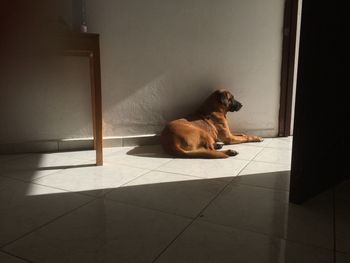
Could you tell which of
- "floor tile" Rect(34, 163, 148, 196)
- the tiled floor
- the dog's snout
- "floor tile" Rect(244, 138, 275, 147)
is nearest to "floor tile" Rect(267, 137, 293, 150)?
"floor tile" Rect(244, 138, 275, 147)

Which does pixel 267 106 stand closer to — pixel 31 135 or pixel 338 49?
pixel 338 49

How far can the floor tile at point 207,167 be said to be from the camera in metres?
1.76

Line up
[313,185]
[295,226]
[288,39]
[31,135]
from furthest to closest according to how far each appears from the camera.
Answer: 1. [288,39]
2. [31,135]
3. [313,185]
4. [295,226]

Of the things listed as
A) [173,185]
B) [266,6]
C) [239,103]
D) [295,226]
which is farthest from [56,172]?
[266,6]

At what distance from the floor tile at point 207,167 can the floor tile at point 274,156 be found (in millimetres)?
166

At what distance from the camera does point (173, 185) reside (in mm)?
1576

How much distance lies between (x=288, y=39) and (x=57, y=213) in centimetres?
233

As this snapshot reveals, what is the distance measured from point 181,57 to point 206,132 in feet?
2.25

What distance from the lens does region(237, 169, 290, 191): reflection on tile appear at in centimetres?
158

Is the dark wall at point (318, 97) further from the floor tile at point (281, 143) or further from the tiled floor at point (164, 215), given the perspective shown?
the floor tile at point (281, 143)

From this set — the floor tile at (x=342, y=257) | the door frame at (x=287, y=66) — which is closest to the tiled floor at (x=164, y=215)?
the floor tile at (x=342, y=257)

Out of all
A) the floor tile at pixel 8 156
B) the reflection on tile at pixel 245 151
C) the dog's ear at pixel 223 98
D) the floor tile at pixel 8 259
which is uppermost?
the dog's ear at pixel 223 98

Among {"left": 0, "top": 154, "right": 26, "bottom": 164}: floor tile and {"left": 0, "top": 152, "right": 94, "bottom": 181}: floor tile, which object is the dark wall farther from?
{"left": 0, "top": 154, "right": 26, "bottom": 164}: floor tile

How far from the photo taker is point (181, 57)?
8.39 feet
